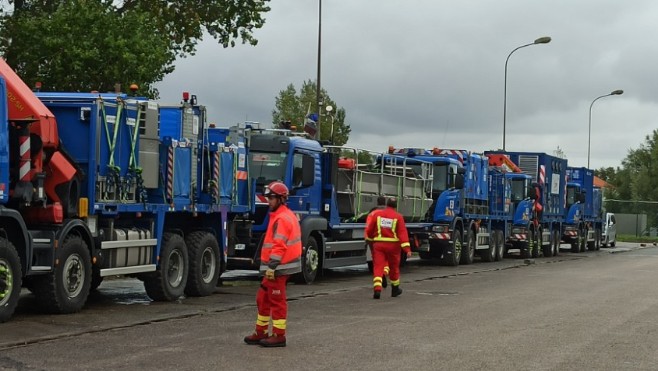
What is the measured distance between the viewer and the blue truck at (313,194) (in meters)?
18.5

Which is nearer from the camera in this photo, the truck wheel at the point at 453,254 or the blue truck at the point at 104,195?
the blue truck at the point at 104,195

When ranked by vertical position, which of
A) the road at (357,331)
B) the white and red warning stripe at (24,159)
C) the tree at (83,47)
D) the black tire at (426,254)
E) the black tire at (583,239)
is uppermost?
the tree at (83,47)

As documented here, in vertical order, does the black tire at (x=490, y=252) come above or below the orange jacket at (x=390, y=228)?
below

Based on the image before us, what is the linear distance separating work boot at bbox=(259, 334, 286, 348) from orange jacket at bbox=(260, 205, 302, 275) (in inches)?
24.7

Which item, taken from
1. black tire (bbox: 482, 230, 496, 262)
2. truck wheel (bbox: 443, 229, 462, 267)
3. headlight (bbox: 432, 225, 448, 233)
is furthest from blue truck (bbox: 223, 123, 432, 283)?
black tire (bbox: 482, 230, 496, 262)

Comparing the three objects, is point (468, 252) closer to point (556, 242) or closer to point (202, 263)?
point (556, 242)

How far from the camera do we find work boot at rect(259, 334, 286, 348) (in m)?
10.1

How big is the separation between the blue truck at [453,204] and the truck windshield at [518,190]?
444 centimetres

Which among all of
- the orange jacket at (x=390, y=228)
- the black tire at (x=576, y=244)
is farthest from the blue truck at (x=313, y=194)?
the black tire at (x=576, y=244)

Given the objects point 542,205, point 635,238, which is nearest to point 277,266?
point 542,205

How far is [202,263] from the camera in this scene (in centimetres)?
1614

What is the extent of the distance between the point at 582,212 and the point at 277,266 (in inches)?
1363

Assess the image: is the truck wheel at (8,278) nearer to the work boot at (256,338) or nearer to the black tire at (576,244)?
the work boot at (256,338)

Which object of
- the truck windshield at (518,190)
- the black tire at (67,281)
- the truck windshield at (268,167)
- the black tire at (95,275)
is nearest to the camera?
the black tire at (67,281)
